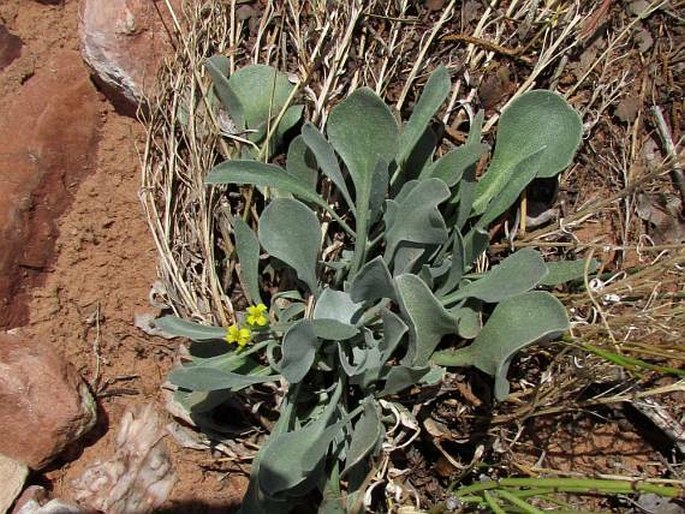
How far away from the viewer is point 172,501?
1938mm

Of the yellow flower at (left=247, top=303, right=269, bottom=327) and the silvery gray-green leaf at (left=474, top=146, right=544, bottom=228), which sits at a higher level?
the silvery gray-green leaf at (left=474, top=146, right=544, bottom=228)

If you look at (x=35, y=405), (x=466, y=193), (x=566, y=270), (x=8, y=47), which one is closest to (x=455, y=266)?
(x=466, y=193)

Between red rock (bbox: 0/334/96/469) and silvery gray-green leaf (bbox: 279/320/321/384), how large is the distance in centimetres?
66

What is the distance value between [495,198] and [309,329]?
1.92 feet

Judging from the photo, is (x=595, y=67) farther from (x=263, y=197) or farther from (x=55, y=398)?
(x=55, y=398)

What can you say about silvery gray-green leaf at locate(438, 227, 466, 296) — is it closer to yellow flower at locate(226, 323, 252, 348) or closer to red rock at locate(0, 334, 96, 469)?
yellow flower at locate(226, 323, 252, 348)

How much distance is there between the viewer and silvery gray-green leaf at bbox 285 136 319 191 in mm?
1829

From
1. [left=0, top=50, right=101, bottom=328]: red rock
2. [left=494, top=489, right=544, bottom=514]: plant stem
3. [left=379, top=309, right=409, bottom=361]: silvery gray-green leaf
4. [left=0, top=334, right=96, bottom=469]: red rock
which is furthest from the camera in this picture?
[left=0, top=50, right=101, bottom=328]: red rock

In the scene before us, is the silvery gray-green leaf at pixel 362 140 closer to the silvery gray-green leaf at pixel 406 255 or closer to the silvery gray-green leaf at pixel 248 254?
the silvery gray-green leaf at pixel 406 255

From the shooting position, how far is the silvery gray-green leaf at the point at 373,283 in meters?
1.55

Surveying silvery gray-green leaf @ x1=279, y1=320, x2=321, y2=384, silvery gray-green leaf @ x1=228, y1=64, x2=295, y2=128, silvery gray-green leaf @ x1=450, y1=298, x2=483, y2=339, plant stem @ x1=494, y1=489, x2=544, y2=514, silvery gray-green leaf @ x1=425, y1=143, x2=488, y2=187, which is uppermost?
silvery gray-green leaf @ x1=228, y1=64, x2=295, y2=128

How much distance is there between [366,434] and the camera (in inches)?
63.1

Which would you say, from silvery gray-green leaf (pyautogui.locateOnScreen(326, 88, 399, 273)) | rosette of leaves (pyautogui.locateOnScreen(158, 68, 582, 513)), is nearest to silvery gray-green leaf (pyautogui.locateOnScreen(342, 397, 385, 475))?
rosette of leaves (pyautogui.locateOnScreen(158, 68, 582, 513))

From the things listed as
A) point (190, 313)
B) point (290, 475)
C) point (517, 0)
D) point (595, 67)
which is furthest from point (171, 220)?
point (595, 67)
